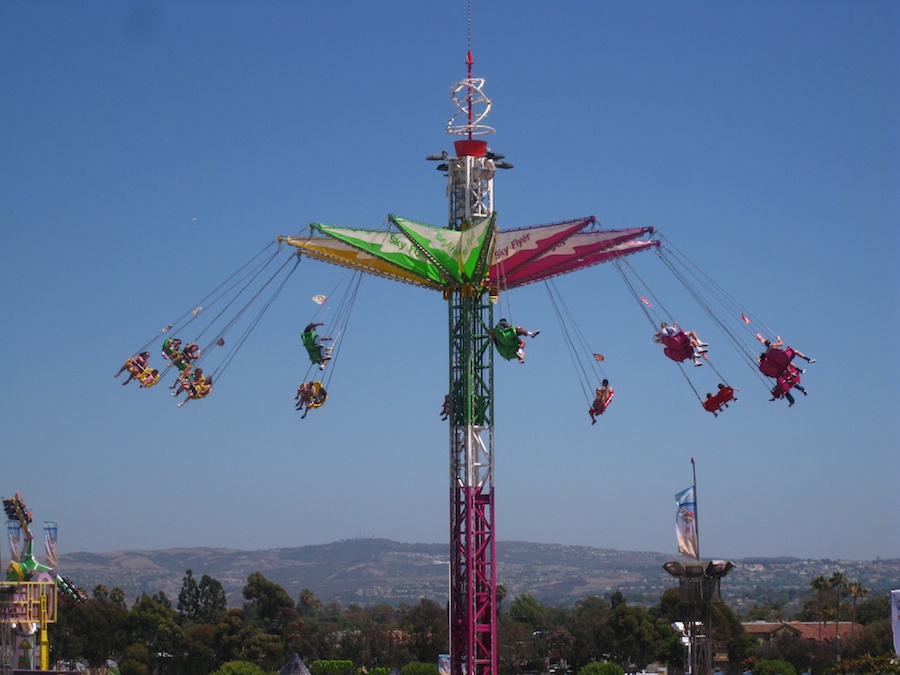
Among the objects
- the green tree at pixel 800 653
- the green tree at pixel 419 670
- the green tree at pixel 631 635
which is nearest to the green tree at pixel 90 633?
the green tree at pixel 419 670

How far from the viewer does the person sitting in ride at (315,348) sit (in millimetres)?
38594

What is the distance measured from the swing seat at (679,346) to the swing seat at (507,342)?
420cm

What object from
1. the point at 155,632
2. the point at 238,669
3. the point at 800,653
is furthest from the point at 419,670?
the point at 800,653

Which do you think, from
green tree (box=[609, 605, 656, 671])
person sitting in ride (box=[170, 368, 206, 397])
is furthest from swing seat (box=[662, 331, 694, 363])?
green tree (box=[609, 605, 656, 671])

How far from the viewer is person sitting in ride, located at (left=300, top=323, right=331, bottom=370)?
1519 inches

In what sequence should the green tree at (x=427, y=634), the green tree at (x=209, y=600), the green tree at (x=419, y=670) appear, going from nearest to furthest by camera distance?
the green tree at (x=419, y=670), the green tree at (x=427, y=634), the green tree at (x=209, y=600)

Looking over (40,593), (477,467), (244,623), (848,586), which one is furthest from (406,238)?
(848,586)

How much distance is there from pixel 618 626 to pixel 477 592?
166 feet

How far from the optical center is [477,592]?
3934cm

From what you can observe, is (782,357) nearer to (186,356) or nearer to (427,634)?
(186,356)

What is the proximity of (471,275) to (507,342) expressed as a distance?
2.32 meters

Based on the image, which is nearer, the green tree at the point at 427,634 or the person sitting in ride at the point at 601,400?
the person sitting in ride at the point at 601,400

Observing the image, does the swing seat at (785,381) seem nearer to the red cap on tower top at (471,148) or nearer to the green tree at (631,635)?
the red cap on tower top at (471,148)

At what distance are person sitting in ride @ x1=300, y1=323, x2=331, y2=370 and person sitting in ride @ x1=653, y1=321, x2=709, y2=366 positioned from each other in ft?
28.6
